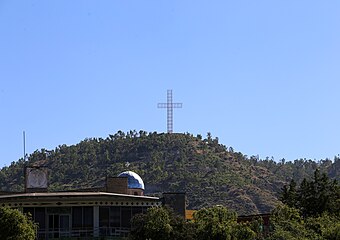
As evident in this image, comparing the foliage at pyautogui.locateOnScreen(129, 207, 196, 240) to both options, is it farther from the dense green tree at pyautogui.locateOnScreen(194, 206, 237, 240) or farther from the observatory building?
the observatory building

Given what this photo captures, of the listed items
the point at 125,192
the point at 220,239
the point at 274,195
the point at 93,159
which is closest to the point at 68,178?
the point at 93,159

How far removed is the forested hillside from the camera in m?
145

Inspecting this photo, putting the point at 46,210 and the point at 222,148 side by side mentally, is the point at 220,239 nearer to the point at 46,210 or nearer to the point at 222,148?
the point at 46,210

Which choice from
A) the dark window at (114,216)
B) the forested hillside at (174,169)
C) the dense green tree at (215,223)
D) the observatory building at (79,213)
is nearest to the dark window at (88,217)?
the observatory building at (79,213)

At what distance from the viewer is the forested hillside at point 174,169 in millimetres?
145125

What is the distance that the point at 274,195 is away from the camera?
152m

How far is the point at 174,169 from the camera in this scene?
513 ft

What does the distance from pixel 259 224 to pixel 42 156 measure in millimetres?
116855

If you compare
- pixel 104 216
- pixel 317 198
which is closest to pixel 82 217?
pixel 104 216

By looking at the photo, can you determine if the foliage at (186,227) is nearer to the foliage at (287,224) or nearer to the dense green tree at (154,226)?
the dense green tree at (154,226)

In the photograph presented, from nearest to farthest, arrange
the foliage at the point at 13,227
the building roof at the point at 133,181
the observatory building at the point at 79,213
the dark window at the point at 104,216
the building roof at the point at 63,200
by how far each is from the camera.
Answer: the foliage at the point at 13,227 < the building roof at the point at 63,200 < the observatory building at the point at 79,213 < the dark window at the point at 104,216 < the building roof at the point at 133,181

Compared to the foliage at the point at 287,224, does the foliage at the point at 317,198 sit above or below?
above

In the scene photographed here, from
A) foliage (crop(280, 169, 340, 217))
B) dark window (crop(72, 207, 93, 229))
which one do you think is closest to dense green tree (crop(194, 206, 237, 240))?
dark window (crop(72, 207, 93, 229))

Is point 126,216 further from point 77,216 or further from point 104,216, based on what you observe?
point 77,216
